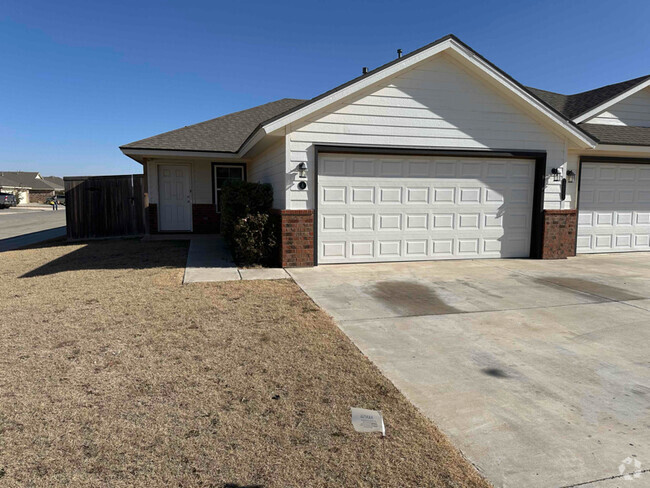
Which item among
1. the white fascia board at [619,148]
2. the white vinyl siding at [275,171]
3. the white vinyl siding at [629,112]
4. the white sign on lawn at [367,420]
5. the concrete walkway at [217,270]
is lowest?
the white sign on lawn at [367,420]

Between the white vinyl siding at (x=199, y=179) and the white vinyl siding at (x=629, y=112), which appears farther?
the white vinyl siding at (x=199, y=179)

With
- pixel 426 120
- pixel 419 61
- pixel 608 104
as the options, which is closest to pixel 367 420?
pixel 426 120

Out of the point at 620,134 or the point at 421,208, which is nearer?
the point at 421,208

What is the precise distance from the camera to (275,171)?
31.6 ft

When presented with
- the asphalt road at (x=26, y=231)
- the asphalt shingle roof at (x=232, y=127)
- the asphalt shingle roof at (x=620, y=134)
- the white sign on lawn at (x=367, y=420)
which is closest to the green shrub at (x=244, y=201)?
the asphalt shingle roof at (x=232, y=127)

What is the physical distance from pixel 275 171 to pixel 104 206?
8040mm

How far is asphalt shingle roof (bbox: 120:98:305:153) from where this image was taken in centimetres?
1263

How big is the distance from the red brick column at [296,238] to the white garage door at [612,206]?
7062mm

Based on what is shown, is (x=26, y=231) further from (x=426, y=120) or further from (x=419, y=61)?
(x=419, y=61)

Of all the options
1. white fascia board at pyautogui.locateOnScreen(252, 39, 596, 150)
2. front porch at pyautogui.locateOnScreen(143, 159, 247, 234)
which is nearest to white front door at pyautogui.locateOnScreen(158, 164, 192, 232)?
front porch at pyautogui.locateOnScreen(143, 159, 247, 234)

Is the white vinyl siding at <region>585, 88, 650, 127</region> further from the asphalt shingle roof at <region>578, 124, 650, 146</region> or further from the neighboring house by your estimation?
the neighboring house

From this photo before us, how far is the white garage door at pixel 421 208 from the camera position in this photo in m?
9.10

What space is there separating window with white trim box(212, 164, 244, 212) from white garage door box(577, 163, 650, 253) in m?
10.2

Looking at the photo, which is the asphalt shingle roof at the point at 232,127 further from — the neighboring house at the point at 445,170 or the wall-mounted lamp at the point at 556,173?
the wall-mounted lamp at the point at 556,173
